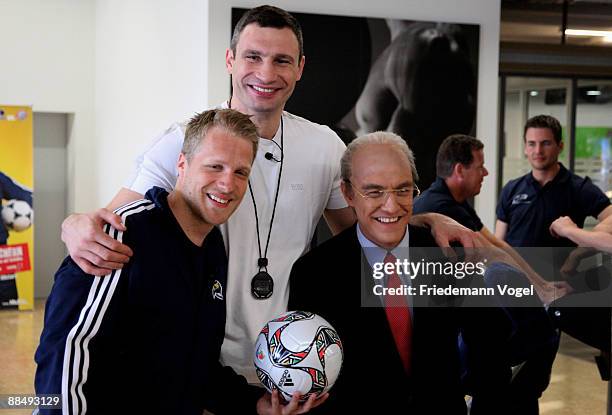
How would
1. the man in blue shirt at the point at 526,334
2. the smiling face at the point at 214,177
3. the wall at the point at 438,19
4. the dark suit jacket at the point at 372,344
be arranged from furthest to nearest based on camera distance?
the wall at the point at 438,19 → the man in blue shirt at the point at 526,334 → the dark suit jacket at the point at 372,344 → the smiling face at the point at 214,177

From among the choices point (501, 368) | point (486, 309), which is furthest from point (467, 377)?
point (486, 309)

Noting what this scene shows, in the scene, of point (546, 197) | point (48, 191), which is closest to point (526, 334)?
point (546, 197)

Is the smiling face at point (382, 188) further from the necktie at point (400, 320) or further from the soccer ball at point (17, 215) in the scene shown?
the soccer ball at point (17, 215)

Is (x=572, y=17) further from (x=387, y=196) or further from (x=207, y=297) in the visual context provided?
(x=207, y=297)

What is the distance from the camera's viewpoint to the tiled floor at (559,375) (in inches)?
222

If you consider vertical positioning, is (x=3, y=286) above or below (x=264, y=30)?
below

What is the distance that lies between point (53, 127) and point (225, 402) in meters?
9.33

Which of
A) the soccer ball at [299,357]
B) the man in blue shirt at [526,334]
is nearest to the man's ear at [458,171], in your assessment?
the man in blue shirt at [526,334]

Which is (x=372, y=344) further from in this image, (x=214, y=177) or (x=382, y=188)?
(x=214, y=177)

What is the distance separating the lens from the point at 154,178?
2.59 metres

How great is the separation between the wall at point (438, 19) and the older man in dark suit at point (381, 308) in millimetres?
3520

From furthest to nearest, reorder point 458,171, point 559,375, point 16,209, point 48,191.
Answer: point 48,191
point 16,209
point 559,375
point 458,171

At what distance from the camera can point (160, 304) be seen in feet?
7.02

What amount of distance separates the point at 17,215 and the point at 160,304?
27.3 ft
